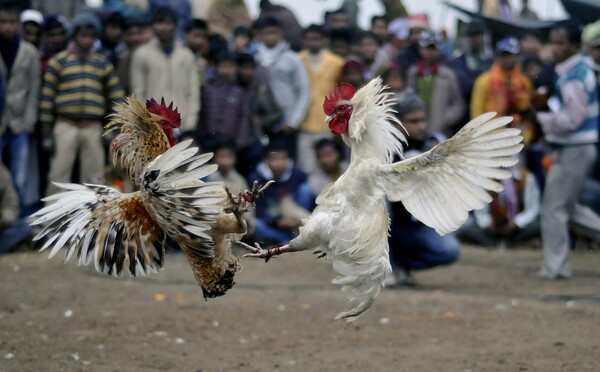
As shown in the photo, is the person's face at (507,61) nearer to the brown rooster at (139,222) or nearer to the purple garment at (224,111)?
the purple garment at (224,111)

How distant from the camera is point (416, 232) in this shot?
817 centimetres

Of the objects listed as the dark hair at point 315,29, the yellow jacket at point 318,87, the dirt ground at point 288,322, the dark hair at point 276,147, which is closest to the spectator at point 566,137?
the dirt ground at point 288,322

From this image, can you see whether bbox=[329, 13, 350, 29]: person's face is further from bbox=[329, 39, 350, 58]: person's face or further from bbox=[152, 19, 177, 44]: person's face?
bbox=[152, 19, 177, 44]: person's face

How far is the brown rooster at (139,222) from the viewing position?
4.99 m

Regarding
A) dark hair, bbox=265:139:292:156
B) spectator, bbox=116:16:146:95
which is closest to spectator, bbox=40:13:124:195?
spectator, bbox=116:16:146:95

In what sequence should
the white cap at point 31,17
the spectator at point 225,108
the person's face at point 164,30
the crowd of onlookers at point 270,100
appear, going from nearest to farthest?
the crowd of onlookers at point 270,100 < the person's face at point 164,30 < the spectator at point 225,108 < the white cap at point 31,17

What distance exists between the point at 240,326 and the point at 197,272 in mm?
1917

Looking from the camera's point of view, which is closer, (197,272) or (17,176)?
(197,272)

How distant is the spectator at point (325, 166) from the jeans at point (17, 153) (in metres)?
2.62

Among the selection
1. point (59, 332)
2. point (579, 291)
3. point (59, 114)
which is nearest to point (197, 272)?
point (59, 332)

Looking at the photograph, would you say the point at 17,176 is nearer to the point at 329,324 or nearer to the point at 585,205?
the point at 329,324

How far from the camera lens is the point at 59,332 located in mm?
6793

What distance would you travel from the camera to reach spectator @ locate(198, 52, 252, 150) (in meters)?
10.1

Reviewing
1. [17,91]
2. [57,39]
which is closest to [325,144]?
[57,39]
